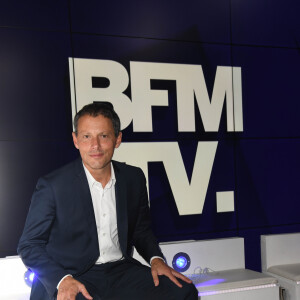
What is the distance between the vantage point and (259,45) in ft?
10.5

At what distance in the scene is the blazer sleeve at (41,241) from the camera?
1.69 m

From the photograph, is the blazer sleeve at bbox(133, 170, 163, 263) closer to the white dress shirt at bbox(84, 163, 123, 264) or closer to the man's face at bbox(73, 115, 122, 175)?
the white dress shirt at bbox(84, 163, 123, 264)

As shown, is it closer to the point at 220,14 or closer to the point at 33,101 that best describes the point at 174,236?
the point at 33,101

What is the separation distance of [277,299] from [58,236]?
1678 mm

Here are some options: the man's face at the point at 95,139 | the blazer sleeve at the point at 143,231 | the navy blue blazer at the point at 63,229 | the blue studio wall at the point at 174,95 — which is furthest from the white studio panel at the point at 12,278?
the man's face at the point at 95,139

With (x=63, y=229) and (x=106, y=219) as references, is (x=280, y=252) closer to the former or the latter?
(x=106, y=219)

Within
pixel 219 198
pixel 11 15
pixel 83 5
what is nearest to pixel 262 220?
pixel 219 198

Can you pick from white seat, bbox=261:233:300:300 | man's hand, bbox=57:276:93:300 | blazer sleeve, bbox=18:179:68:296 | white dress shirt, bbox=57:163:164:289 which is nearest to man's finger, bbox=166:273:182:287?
white dress shirt, bbox=57:163:164:289

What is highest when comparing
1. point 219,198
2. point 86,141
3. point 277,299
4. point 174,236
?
point 86,141

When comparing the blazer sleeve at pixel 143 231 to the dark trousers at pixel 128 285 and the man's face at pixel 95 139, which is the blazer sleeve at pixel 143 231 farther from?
the man's face at pixel 95 139

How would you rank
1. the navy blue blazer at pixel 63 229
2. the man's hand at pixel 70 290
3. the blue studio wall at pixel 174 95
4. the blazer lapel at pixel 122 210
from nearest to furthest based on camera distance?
the man's hand at pixel 70 290 < the navy blue blazer at pixel 63 229 < the blazer lapel at pixel 122 210 < the blue studio wall at pixel 174 95

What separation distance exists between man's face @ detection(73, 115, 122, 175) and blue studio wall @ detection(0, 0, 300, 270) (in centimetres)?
78

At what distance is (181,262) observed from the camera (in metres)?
2.81

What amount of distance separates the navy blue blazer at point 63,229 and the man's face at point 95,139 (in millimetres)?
92
